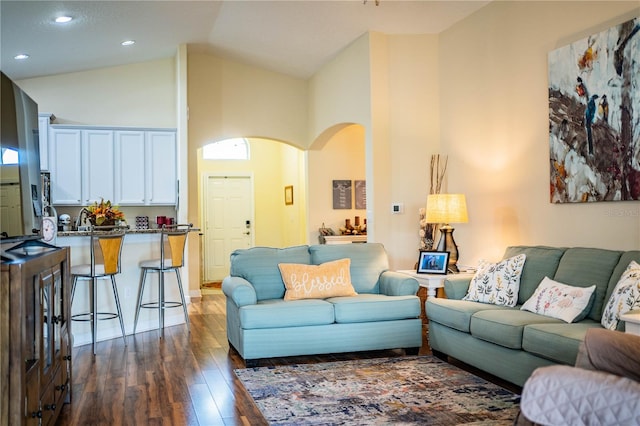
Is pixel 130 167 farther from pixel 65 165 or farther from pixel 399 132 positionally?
pixel 399 132

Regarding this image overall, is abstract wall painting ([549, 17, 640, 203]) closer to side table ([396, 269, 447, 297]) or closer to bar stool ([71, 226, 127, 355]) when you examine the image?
side table ([396, 269, 447, 297])

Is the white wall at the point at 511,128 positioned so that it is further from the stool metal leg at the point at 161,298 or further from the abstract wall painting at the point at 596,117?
the stool metal leg at the point at 161,298

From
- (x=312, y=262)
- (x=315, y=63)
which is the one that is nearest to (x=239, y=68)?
(x=315, y=63)

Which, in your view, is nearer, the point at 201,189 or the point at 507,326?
the point at 507,326

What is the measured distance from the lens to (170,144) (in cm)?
808

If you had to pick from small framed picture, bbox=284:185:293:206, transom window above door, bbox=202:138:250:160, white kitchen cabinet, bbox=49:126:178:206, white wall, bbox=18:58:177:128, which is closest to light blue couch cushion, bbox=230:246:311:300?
white kitchen cabinet, bbox=49:126:178:206

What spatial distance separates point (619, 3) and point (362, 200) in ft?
17.5

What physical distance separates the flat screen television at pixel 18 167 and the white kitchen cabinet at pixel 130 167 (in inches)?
157

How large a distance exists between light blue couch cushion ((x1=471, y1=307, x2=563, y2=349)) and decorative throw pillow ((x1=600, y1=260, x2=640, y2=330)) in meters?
0.36

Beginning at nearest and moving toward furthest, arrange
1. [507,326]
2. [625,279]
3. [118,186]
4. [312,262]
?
[625,279], [507,326], [312,262], [118,186]

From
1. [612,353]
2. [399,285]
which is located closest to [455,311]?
[399,285]

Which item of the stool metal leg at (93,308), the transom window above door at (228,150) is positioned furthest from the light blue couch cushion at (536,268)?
the transom window above door at (228,150)

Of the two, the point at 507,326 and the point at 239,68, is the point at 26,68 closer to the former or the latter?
the point at 239,68

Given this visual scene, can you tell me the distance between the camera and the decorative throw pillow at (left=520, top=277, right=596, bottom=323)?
3.87 meters
